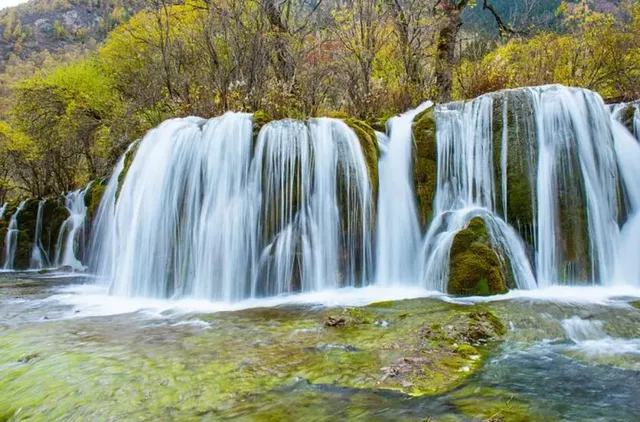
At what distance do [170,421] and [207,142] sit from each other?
6.34 meters

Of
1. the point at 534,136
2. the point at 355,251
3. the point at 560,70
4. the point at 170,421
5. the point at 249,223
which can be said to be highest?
the point at 560,70

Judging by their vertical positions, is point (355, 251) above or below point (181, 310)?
above

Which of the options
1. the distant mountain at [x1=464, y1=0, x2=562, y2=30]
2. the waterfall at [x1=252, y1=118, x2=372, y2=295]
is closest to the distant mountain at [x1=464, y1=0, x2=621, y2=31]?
the distant mountain at [x1=464, y1=0, x2=562, y2=30]

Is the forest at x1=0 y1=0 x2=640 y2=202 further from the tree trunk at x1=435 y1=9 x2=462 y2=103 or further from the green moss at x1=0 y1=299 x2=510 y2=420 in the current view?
the green moss at x1=0 y1=299 x2=510 y2=420

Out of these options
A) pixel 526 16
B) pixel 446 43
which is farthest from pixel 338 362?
pixel 526 16

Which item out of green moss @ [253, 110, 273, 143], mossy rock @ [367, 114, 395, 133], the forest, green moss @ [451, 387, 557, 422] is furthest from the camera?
the forest

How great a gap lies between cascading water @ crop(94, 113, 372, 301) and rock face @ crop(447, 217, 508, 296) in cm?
155

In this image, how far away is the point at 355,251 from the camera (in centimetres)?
733

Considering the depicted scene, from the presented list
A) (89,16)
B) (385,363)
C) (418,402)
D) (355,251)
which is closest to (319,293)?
(355,251)

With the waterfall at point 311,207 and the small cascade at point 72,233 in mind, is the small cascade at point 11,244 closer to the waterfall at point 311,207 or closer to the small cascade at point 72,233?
the small cascade at point 72,233

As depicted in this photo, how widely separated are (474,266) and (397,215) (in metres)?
1.85

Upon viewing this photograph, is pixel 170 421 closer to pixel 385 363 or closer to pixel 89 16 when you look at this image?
pixel 385 363

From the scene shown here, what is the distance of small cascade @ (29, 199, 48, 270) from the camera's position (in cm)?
1510

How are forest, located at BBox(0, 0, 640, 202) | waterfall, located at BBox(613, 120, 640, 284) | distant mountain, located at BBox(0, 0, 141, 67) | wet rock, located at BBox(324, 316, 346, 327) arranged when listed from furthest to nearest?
1. distant mountain, located at BBox(0, 0, 141, 67)
2. forest, located at BBox(0, 0, 640, 202)
3. waterfall, located at BBox(613, 120, 640, 284)
4. wet rock, located at BBox(324, 316, 346, 327)
